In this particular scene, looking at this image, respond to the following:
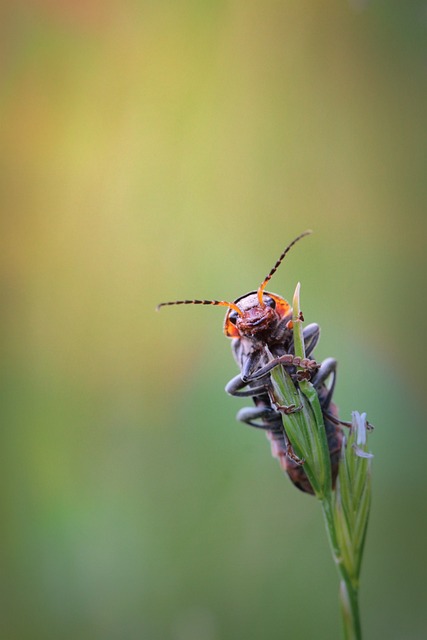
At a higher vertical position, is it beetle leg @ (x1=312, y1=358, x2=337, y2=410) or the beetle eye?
the beetle eye

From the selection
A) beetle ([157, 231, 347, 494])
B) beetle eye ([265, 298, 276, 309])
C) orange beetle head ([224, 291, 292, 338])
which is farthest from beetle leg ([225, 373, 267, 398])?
beetle eye ([265, 298, 276, 309])

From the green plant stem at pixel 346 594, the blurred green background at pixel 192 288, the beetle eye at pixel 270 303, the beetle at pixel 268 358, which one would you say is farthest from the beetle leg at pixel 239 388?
the green plant stem at pixel 346 594

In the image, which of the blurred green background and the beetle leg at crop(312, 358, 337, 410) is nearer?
the beetle leg at crop(312, 358, 337, 410)

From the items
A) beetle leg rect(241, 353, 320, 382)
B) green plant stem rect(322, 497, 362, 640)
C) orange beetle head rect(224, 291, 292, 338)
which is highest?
orange beetle head rect(224, 291, 292, 338)

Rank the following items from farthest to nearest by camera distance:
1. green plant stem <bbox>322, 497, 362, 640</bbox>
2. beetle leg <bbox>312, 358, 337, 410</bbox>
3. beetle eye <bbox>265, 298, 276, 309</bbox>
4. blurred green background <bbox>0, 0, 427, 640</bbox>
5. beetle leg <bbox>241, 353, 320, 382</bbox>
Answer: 1. blurred green background <bbox>0, 0, 427, 640</bbox>
2. beetle eye <bbox>265, 298, 276, 309</bbox>
3. beetle leg <bbox>312, 358, 337, 410</bbox>
4. beetle leg <bbox>241, 353, 320, 382</bbox>
5. green plant stem <bbox>322, 497, 362, 640</bbox>

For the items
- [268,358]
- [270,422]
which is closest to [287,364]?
[268,358]

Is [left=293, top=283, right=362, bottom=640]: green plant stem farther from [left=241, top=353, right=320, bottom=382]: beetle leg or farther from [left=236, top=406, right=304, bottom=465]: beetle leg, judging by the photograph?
[left=236, top=406, right=304, bottom=465]: beetle leg

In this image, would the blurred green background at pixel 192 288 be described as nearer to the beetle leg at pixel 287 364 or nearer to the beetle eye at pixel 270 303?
the beetle eye at pixel 270 303
